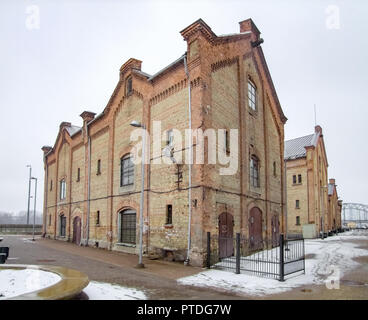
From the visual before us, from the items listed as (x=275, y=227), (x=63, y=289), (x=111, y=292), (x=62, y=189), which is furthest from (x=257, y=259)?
(x=62, y=189)

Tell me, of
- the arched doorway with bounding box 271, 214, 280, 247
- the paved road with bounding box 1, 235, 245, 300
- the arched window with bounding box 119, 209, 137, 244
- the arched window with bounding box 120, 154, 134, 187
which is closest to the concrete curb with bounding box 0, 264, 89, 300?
the paved road with bounding box 1, 235, 245, 300

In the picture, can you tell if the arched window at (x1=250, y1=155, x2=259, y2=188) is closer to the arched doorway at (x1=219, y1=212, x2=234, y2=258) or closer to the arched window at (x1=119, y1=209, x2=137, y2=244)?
the arched doorway at (x1=219, y1=212, x2=234, y2=258)

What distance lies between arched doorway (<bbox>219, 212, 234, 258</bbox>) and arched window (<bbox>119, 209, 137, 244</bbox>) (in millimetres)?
5699

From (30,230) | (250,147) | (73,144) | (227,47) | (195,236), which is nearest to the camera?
(195,236)

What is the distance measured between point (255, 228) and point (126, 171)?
868cm

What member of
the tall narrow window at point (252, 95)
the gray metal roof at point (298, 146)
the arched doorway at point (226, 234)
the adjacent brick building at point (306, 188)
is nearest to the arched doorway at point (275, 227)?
the arched doorway at point (226, 234)

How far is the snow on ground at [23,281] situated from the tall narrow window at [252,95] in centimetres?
1531

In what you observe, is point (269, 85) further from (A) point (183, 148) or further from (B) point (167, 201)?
(B) point (167, 201)

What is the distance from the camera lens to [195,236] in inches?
548

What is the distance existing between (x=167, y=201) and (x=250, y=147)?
639 centimetres

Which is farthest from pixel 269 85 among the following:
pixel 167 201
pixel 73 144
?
pixel 73 144

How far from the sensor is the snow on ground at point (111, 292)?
8144 mm

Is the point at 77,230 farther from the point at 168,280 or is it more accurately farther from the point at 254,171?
the point at 168,280

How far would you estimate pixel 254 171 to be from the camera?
19844 mm
